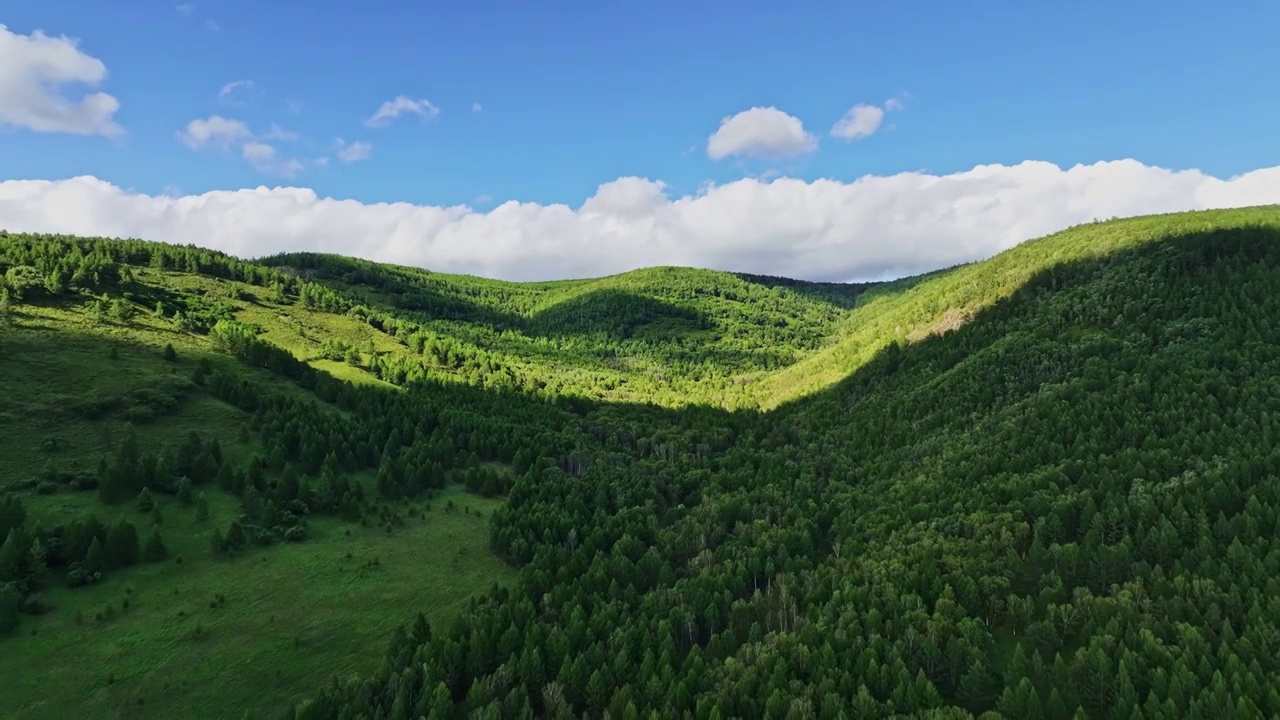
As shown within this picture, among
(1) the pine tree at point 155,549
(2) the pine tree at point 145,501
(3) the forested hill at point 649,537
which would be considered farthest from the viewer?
(2) the pine tree at point 145,501

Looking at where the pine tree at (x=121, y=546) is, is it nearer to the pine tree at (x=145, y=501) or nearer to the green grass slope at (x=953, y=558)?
the pine tree at (x=145, y=501)

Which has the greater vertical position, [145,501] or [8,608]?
[145,501]

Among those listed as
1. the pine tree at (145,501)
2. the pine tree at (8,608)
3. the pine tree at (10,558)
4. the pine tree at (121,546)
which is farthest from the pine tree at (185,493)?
the pine tree at (8,608)

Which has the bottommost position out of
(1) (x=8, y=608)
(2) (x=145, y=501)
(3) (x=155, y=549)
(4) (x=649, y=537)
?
(4) (x=649, y=537)

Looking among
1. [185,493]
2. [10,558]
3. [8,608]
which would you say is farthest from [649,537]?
[10,558]

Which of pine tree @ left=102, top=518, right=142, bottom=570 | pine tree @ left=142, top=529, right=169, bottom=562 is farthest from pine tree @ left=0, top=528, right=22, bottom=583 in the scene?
pine tree @ left=142, top=529, right=169, bottom=562

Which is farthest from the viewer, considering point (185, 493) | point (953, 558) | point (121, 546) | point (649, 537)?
point (649, 537)

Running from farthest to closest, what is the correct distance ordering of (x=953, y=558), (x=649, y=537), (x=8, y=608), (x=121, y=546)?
(x=649, y=537) < (x=953, y=558) < (x=121, y=546) < (x=8, y=608)

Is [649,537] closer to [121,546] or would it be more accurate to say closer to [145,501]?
[121,546]
